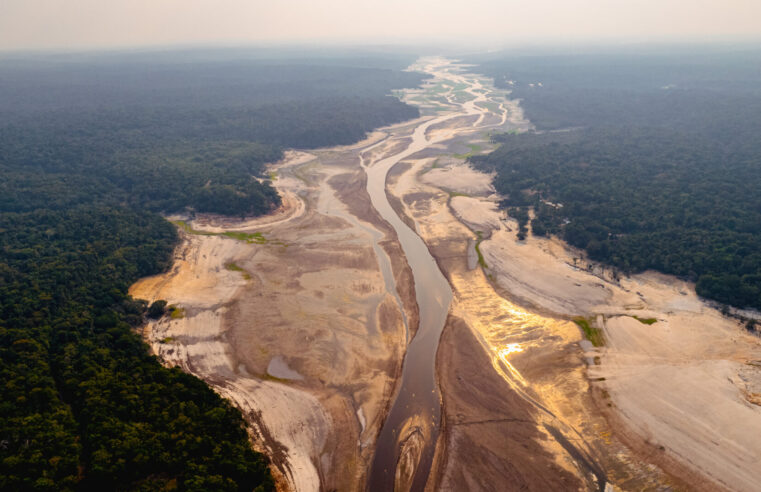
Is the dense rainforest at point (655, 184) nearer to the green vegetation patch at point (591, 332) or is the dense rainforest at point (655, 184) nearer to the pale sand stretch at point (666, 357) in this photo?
the pale sand stretch at point (666, 357)

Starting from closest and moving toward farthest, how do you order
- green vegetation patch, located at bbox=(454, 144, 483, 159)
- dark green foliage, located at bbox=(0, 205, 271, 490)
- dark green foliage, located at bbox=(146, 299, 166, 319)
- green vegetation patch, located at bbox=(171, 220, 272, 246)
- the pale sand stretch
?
1. dark green foliage, located at bbox=(0, 205, 271, 490)
2. the pale sand stretch
3. dark green foliage, located at bbox=(146, 299, 166, 319)
4. green vegetation patch, located at bbox=(171, 220, 272, 246)
5. green vegetation patch, located at bbox=(454, 144, 483, 159)

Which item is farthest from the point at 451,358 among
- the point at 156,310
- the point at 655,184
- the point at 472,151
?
the point at 472,151

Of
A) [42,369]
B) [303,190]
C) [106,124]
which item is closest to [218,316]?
[42,369]

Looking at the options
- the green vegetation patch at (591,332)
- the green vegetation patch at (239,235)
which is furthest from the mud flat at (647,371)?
the green vegetation patch at (239,235)

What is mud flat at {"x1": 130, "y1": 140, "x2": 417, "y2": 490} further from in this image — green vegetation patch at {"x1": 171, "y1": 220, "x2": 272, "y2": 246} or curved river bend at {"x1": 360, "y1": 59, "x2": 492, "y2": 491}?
curved river bend at {"x1": 360, "y1": 59, "x2": 492, "y2": 491}

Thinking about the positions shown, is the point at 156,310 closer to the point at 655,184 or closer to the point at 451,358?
the point at 451,358

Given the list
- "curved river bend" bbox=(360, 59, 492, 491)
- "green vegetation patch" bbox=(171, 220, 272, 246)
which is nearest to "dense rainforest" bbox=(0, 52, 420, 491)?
"green vegetation patch" bbox=(171, 220, 272, 246)
